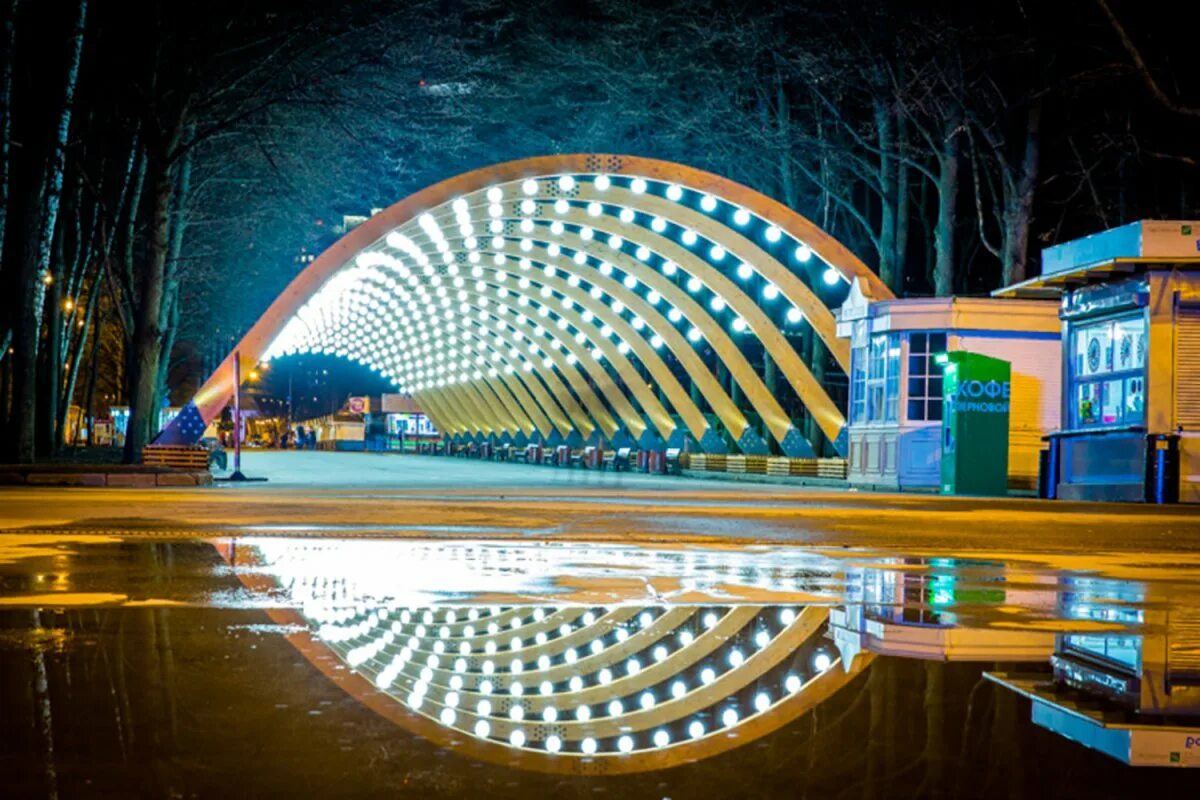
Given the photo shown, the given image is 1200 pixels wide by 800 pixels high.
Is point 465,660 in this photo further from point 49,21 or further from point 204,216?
point 204,216

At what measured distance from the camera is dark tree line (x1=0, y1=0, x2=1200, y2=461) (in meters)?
24.8

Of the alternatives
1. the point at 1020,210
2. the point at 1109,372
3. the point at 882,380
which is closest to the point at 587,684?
the point at 1109,372

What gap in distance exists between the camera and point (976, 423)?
26.0 meters

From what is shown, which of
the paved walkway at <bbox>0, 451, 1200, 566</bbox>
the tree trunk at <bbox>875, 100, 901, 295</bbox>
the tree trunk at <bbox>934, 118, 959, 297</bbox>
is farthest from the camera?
the tree trunk at <bbox>875, 100, 901, 295</bbox>

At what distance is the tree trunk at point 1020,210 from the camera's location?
2997cm

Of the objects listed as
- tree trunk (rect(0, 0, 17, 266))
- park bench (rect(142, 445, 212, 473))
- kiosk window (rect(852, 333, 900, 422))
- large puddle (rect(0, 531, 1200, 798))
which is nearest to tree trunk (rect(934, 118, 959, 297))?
kiosk window (rect(852, 333, 900, 422))

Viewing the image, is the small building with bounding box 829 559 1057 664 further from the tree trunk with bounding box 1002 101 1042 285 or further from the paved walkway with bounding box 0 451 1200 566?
the tree trunk with bounding box 1002 101 1042 285

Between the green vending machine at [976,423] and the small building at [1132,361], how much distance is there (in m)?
1.55

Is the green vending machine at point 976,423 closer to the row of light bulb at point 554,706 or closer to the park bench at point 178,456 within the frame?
the park bench at point 178,456

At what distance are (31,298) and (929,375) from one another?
17.3m

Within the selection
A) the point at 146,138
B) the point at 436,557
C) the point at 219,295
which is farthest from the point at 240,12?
the point at 219,295

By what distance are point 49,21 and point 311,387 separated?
11696 cm

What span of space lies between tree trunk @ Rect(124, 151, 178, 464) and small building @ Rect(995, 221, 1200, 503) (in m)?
Answer: 15.8

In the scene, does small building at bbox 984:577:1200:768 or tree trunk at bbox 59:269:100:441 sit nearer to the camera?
small building at bbox 984:577:1200:768
